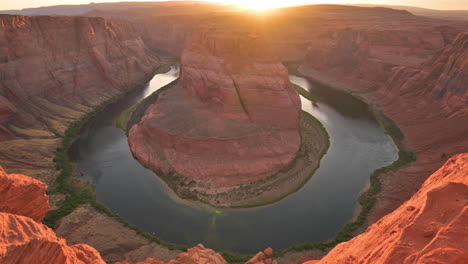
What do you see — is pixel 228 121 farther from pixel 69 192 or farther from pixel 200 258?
pixel 200 258

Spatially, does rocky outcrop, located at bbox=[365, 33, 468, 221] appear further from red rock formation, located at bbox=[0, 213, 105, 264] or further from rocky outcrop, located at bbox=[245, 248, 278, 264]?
red rock formation, located at bbox=[0, 213, 105, 264]

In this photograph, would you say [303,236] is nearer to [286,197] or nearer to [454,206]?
[286,197]

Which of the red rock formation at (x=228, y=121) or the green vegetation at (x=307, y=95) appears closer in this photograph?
the red rock formation at (x=228, y=121)

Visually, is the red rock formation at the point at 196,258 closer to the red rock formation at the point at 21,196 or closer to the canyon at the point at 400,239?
the canyon at the point at 400,239

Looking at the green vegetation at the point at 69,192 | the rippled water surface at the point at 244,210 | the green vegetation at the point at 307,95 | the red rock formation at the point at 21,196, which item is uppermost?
the green vegetation at the point at 307,95

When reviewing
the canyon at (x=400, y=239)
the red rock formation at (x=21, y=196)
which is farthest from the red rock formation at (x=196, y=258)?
the red rock formation at (x=21, y=196)

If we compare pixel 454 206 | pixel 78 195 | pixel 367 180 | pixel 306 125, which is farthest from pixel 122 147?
pixel 454 206
